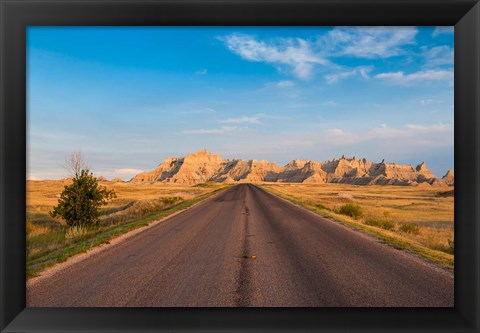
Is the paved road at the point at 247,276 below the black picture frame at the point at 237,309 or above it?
below

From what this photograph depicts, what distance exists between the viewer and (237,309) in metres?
4.04

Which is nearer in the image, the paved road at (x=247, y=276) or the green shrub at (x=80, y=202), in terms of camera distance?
the paved road at (x=247, y=276)

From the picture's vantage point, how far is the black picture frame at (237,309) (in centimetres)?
385

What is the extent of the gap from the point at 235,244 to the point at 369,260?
4.41m

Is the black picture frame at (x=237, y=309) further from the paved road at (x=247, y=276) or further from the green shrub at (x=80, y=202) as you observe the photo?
the green shrub at (x=80, y=202)

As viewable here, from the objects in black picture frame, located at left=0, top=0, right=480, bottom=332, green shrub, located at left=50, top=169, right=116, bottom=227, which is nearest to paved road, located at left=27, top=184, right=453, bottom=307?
black picture frame, located at left=0, top=0, right=480, bottom=332

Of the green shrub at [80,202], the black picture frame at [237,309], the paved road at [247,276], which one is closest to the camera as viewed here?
the black picture frame at [237,309]

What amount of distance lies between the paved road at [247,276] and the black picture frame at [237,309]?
71.7 inches

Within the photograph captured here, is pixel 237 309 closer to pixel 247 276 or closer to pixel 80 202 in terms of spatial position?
pixel 247 276

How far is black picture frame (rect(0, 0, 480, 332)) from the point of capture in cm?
385

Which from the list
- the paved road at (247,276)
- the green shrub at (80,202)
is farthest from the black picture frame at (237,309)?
the green shrub at (80,202)
